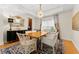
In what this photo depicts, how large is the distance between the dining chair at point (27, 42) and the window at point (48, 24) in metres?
0.36

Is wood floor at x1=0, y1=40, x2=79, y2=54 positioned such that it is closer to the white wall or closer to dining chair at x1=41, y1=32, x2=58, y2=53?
the white wall

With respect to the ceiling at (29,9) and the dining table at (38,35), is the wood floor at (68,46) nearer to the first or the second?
the dining table at (38,35)

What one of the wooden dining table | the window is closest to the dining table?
the wooden dining table

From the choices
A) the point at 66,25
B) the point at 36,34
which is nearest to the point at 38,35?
the point at 36,34

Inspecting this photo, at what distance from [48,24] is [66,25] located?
38 cm

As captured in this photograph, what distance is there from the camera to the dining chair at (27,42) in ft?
6.73

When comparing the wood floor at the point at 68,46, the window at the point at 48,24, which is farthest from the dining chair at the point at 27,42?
the window at the point at 48,24

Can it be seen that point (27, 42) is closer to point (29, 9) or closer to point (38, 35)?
point (38, 35)

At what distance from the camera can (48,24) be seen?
206 centimetres

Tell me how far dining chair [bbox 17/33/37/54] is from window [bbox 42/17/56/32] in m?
0.36

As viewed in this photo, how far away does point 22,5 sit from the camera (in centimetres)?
191
